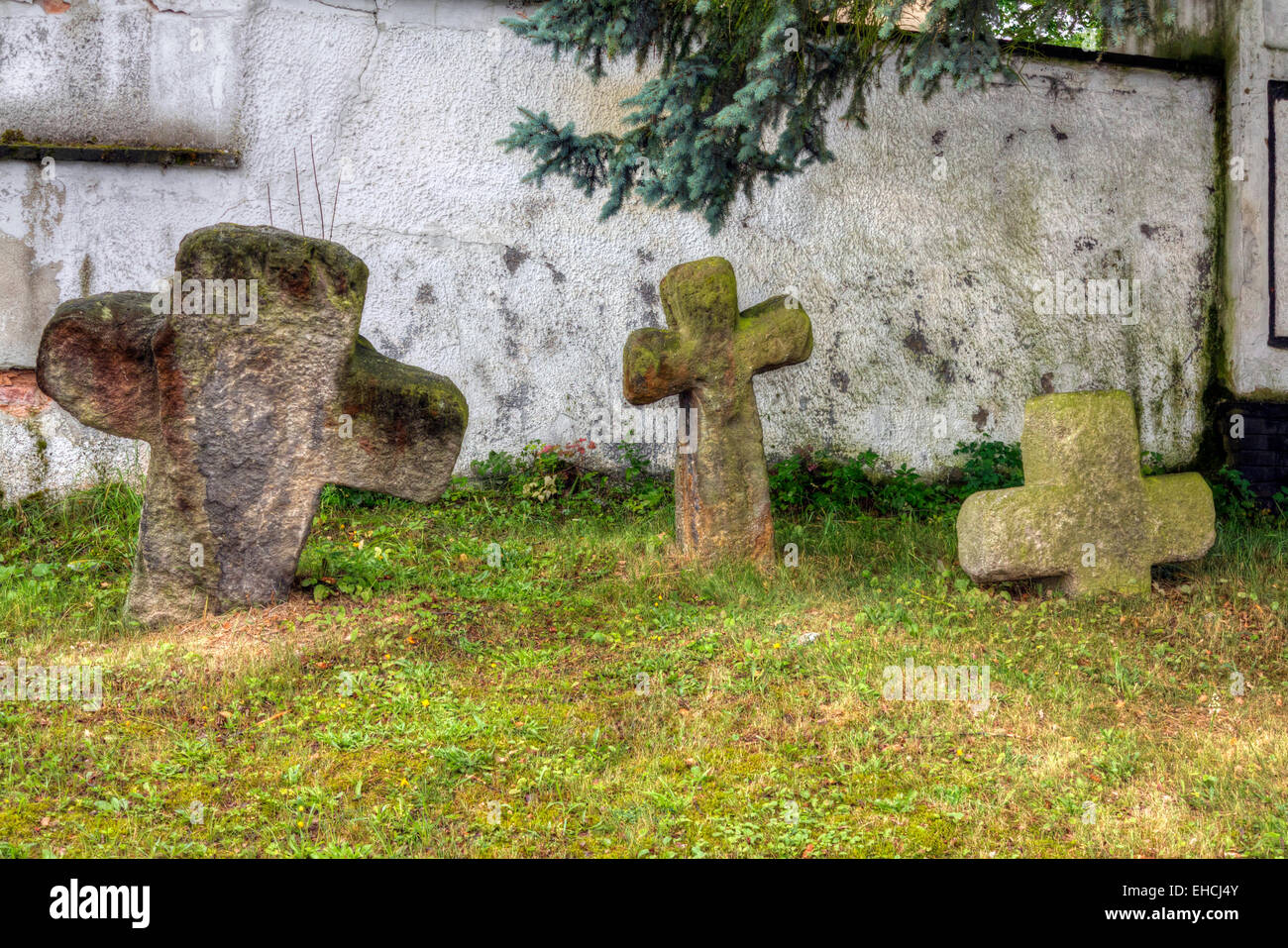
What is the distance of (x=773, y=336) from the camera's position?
587 cm

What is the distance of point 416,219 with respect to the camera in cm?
751

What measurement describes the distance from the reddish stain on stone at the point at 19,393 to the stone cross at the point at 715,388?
13.7ft

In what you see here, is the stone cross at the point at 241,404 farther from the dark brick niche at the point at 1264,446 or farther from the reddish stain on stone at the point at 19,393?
the dark brick niche at the point at 1264,446

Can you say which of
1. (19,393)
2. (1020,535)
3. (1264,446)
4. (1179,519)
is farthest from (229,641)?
(1264,446)

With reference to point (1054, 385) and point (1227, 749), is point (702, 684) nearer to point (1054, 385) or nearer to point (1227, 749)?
point (1227, 749)

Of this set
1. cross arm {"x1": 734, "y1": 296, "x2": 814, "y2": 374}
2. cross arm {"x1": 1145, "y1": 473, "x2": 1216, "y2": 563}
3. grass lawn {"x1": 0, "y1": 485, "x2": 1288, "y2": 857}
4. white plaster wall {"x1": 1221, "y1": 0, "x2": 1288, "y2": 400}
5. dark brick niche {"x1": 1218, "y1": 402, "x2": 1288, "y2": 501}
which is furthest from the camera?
dark brick niche {"x1": 1218, "y1": 402, "x2": 1288, "y2": 501}

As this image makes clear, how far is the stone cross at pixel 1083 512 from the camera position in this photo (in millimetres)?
5281

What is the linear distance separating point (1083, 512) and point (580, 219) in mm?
4130

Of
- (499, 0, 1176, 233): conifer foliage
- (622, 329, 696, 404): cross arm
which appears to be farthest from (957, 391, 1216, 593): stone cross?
(499, 0, 1176, 233): conifer foliage

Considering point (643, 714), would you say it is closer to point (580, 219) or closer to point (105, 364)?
point (105, 364)

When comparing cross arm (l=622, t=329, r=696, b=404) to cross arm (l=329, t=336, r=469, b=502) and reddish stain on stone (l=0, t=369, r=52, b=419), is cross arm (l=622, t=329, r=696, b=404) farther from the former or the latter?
reddish stain on stone (l=0, t=369, r=52, b=419)

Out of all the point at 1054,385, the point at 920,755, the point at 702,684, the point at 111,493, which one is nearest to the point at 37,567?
the point at 111,493

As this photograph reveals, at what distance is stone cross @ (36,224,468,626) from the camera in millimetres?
4805

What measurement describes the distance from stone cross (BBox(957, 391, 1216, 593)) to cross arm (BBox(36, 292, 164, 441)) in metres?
4.03
